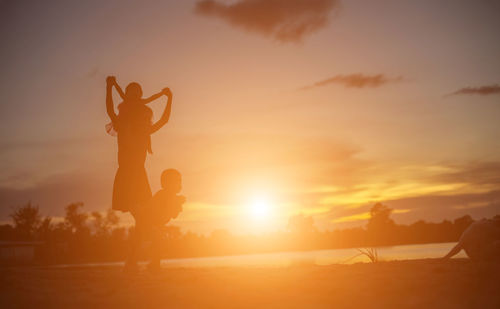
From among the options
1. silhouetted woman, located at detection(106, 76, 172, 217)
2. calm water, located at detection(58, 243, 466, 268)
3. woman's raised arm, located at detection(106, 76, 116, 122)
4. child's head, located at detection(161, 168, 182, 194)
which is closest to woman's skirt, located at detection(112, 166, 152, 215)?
silhouetted woman, located at detection(106, 76, 172, 217)

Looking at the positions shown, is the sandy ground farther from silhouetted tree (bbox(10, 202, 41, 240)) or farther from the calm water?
silhouetted tree (bbox(10, 202, 41, 240))

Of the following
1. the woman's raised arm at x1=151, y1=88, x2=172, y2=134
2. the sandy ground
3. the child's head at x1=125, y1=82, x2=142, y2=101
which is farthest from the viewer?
the woman's raised arm at x1=151, y1=88, x2=172, y2=134

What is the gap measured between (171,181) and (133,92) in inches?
76.4

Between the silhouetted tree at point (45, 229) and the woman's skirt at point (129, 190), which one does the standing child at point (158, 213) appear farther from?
the silhouetted tree at point (45, 229)

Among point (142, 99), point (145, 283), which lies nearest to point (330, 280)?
point (145, 283)

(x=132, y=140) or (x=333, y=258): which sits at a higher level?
(x=132, y=140)

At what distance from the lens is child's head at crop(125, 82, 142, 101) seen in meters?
7.70

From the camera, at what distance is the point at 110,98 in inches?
300

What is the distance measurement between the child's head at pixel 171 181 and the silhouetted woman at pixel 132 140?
327mm

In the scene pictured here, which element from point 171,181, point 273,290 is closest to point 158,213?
point 171,181

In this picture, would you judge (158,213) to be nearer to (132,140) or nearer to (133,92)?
(132,140)

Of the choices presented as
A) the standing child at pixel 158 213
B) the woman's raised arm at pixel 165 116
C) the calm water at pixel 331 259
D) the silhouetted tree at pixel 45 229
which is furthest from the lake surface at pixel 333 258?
the silhouetted tree at pixel 45 229

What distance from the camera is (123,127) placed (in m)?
7.48

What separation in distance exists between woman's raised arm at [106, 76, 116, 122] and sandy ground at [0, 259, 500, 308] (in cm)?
306
